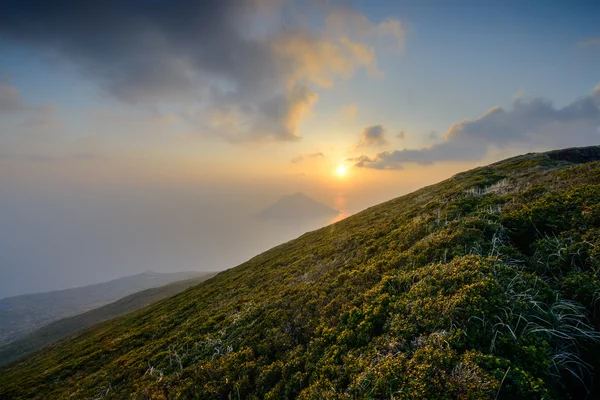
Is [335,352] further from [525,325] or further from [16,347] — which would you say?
[16,347]

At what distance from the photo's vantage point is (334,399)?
685cm

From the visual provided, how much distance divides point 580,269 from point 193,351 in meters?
16.7

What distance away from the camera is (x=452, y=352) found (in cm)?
619

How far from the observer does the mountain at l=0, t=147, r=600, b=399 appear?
5914 mm

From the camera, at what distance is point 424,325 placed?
747cm

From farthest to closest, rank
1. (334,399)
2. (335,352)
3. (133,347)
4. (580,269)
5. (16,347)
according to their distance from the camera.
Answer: (16,347)
(133,347)
(335,352)
(580,269)
(334,399)

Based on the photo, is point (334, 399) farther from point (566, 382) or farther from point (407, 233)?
point (407, 233)

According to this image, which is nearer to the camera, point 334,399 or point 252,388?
point 334,399

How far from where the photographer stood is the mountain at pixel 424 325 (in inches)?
233

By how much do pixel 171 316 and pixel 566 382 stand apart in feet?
80.4

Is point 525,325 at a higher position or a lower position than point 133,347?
higher

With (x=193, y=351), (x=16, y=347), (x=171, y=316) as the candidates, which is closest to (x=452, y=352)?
(x=193, y=351)

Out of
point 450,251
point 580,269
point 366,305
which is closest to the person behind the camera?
point 580,269

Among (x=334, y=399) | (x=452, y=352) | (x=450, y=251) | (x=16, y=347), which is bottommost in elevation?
(x=16, y=347)
